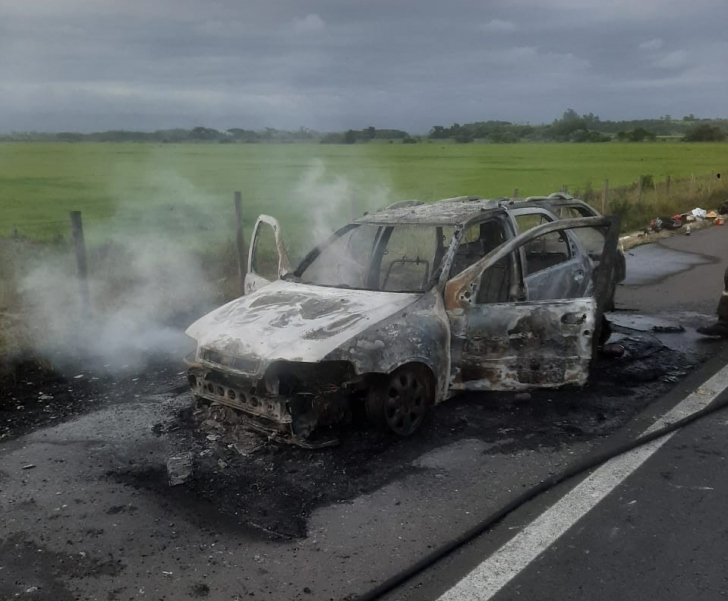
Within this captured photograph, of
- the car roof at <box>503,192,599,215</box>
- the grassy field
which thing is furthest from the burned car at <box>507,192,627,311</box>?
the grassy field

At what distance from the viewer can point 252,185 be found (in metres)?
31.8

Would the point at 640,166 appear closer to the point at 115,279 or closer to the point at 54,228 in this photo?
the point at 54,228

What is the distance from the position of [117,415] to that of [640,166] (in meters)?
51.5

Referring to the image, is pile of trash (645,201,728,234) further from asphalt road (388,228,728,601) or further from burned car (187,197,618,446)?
asphalt road (388,228,728,601)

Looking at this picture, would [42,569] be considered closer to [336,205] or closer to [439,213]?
[439,213]

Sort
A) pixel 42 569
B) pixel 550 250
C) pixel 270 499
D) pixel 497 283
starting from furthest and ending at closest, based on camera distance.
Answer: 1. pixel 550 250
2. pixel 497 283
3. pixel 270 499
4. pixel 42 569

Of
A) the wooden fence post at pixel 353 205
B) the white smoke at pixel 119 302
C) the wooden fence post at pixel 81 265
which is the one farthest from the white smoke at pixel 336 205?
the wooden fence post at pixel 81 265

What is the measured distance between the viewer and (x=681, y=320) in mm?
8375

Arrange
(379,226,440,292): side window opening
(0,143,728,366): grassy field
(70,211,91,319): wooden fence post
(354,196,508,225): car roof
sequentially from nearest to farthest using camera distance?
(354,196,508,225): car roof < (379,226,440,292): side window opening < (70,211,91,319): wooden fence post < (0,143,728,366): grassy field

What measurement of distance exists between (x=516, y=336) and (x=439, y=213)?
134cm

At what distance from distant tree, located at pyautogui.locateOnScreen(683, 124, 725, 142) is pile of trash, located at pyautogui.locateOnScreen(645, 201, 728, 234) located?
7617 centimetres

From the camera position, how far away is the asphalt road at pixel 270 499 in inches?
133

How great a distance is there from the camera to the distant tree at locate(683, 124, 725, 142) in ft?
285

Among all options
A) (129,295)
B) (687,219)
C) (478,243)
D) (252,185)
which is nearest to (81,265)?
(129,295)
